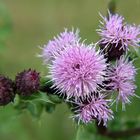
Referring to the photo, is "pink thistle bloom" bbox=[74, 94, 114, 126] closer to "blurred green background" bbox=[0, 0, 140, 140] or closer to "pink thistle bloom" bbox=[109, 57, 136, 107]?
"pink thistle bloom" bbox=[109, 57, 136, 107]

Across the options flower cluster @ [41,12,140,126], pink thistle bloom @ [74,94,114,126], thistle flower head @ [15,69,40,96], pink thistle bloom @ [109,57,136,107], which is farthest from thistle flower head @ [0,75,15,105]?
pink thistle bloom @ [109,57,136,107]

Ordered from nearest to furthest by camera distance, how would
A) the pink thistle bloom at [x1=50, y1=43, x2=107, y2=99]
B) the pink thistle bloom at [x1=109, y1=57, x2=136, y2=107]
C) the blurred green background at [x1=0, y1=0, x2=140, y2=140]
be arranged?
the pink thistle bloom at [x1=50, y1=43, x2=107, y2=99] < the pink thistle bloom at [x1=109, y1=57, x2=136, y2=107] < the blurred green background at [x1=0, y1=0, x2=140, y2=140]

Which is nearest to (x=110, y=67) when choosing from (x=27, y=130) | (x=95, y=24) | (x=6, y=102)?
(x=6, y=102)

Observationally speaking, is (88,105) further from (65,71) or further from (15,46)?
(15,46)

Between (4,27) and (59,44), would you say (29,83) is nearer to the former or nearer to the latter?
(59,44)

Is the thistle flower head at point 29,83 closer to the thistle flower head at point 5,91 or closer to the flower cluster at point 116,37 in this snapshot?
the thistle flower head at point 5,91

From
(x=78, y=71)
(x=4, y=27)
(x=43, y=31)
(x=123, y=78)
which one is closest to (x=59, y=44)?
(x=78, y=71)

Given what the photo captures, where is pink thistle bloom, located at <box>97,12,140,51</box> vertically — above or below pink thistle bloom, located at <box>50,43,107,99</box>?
above
